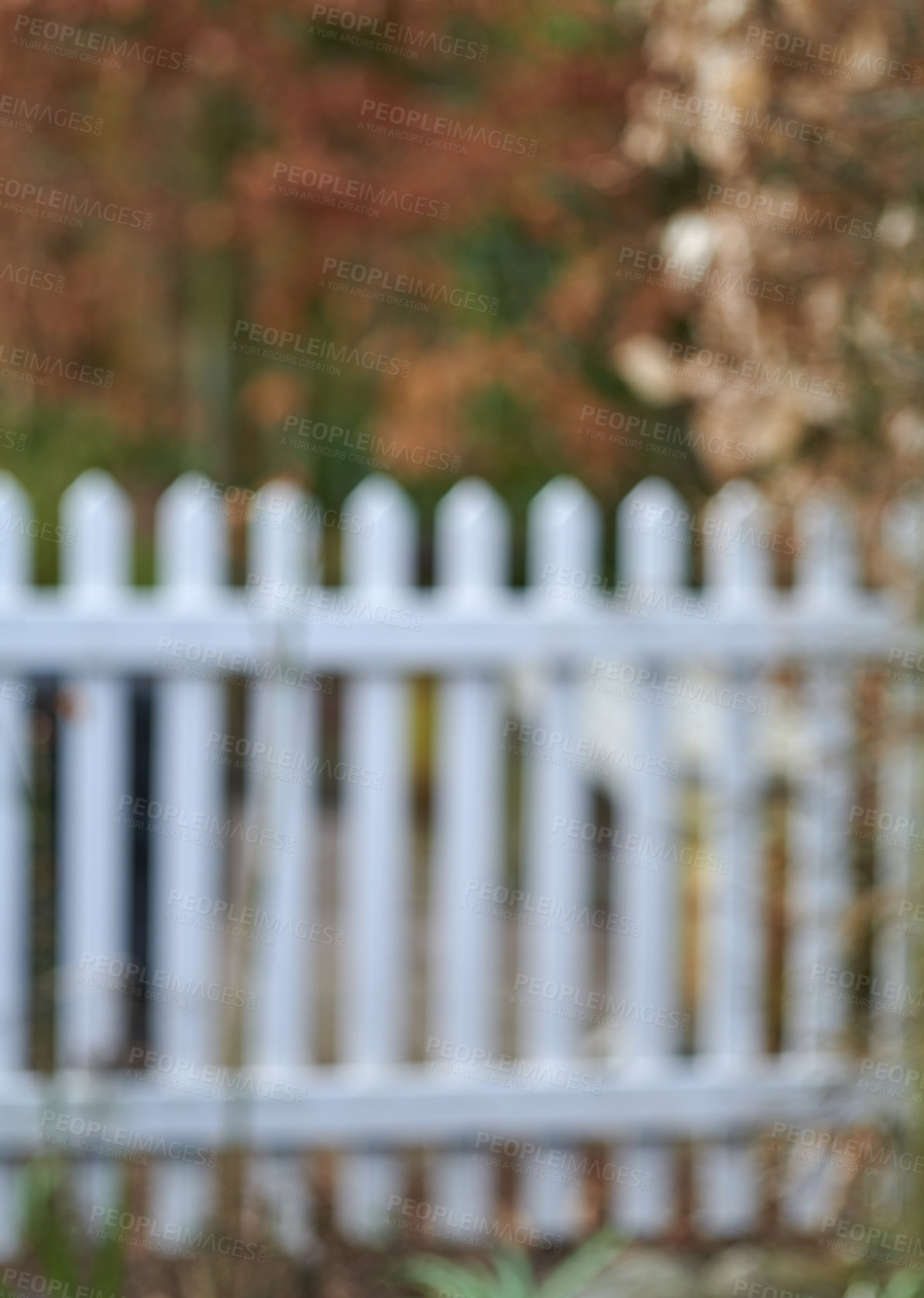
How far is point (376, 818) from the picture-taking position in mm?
3252

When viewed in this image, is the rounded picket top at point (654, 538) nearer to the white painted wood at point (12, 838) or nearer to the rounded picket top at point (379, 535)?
the rounded picket top at point (379, 535)

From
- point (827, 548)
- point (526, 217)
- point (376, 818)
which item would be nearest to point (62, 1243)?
point (376, 818)

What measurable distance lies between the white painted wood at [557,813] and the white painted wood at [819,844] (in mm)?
468

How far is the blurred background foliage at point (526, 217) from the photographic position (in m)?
3.26

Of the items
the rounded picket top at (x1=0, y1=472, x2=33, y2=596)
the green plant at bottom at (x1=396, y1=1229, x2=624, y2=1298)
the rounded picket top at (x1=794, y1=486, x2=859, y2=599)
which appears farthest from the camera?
the rounded picket top at (x1=794, y1=486, x2=859, y2=599)

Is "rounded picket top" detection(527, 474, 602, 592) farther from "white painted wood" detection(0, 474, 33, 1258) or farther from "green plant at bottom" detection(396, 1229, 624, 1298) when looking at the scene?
"green plant at bottom" detection(396, 1229, 624, 1298)

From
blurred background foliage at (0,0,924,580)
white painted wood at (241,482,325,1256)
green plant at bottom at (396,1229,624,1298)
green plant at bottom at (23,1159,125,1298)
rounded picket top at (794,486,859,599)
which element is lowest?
Answer: green plant at bottom at (396,1229,624,1298)

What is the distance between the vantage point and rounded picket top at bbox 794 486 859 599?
3.28m

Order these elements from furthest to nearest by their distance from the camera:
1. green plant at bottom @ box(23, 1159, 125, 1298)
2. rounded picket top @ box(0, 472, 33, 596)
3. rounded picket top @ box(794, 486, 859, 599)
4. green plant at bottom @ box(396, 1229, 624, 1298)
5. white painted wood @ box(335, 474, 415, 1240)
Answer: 1. rounded picket top @ box(794, 486, 859, 599)
2. white painted wood @ box(335, 474, 415, 1240)
3. rounded picket top @ box(0, 472, 33, 596)
4. green plant at bottom @ box(396, 1229, 624, 1298)
5. green plant at bottom @ box(23, 1159, 125, 1298)

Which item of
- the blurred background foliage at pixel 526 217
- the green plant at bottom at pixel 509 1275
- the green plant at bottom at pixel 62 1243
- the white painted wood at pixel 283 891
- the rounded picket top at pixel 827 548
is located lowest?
the green plant at bottom at pixel 509 1275

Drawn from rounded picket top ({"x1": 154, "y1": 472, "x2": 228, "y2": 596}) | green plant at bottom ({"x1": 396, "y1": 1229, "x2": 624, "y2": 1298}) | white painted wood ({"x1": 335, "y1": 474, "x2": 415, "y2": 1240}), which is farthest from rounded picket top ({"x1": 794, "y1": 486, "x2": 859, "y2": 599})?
green plant at bottom ({"x1": 396, "y1": 1229, "x2": 624, "y2": 1298})

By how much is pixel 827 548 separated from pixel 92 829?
165 cm

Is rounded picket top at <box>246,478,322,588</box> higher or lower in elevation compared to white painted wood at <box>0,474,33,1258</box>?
higher

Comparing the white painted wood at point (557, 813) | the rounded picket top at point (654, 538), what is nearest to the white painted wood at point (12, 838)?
the white painted wood at point (557, 813)
